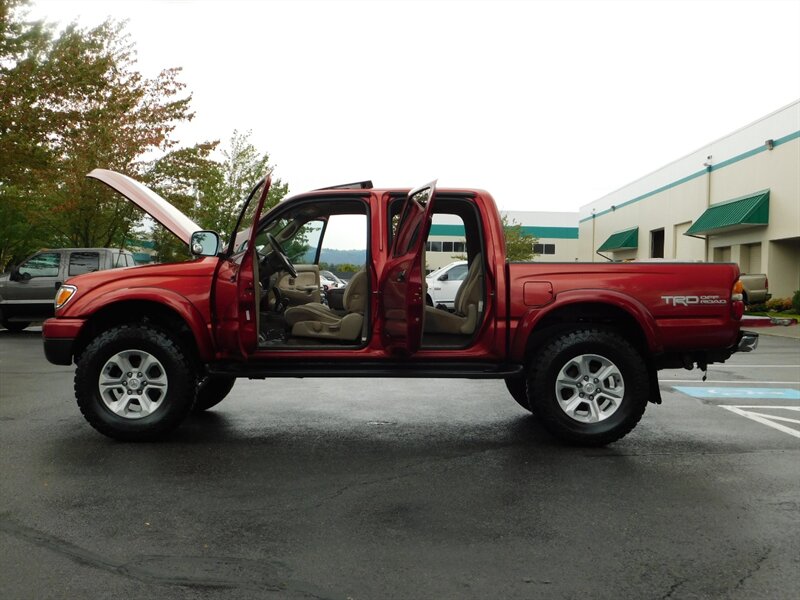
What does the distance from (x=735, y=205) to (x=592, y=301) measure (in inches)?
1039

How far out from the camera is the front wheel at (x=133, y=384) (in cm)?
625

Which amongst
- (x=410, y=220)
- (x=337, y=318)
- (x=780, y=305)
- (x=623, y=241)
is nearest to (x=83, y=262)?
(x=337, y=318)

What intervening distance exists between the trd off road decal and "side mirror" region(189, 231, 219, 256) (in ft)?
12.0

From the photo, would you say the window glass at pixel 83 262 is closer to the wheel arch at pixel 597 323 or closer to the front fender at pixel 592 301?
the wheel arch at pixel 597 323

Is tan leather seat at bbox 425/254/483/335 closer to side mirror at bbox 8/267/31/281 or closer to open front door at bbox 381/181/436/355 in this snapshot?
open front door at bbox 381/181/436/355

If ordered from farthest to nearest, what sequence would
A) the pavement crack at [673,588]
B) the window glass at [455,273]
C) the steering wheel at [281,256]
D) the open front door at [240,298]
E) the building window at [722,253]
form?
1. the building window at [722,253]
2. the window glass at [455,273]
3. the steering wheel at [281,256]
4. the open front door at [240,298]
5. the pavement crack at [673,588]

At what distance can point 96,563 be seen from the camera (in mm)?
3701

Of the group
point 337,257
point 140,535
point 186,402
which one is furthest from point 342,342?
point 140,535

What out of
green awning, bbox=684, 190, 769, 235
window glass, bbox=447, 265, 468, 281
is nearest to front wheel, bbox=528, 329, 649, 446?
window glass, bbox=447, 265, 468, 281

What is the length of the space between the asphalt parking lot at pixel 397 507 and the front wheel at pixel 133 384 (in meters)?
0.18

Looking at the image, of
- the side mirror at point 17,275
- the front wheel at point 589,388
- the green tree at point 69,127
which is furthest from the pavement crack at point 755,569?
the green tree at point 69,127

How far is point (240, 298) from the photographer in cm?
606

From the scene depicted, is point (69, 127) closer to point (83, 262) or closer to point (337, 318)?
point (83, 262)

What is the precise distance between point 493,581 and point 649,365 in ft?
11.8
